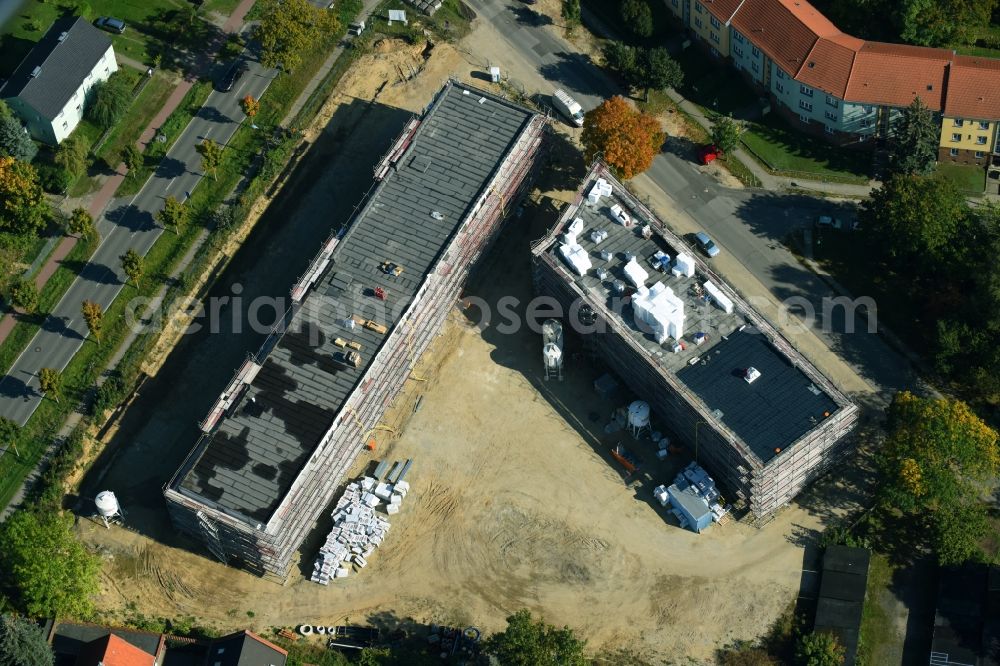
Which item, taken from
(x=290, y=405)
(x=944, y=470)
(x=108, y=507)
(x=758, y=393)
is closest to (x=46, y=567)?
(x=108, y=507)

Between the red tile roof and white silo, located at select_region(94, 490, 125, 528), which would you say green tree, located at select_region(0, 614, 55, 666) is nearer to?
the red tile roof

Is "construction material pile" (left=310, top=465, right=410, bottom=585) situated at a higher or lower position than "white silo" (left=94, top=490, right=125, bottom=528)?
higher

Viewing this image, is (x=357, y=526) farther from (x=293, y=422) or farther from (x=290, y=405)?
(x=290, y=405)

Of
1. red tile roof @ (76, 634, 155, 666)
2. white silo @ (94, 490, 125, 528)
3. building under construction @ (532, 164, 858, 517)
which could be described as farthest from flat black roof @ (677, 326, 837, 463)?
red tile roof @ (76, 634, 155, 666)

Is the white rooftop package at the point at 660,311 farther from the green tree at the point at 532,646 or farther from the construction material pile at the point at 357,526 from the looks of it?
the green tree at the point at 532,646

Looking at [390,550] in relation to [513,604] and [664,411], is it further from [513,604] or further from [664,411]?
[664,411]
